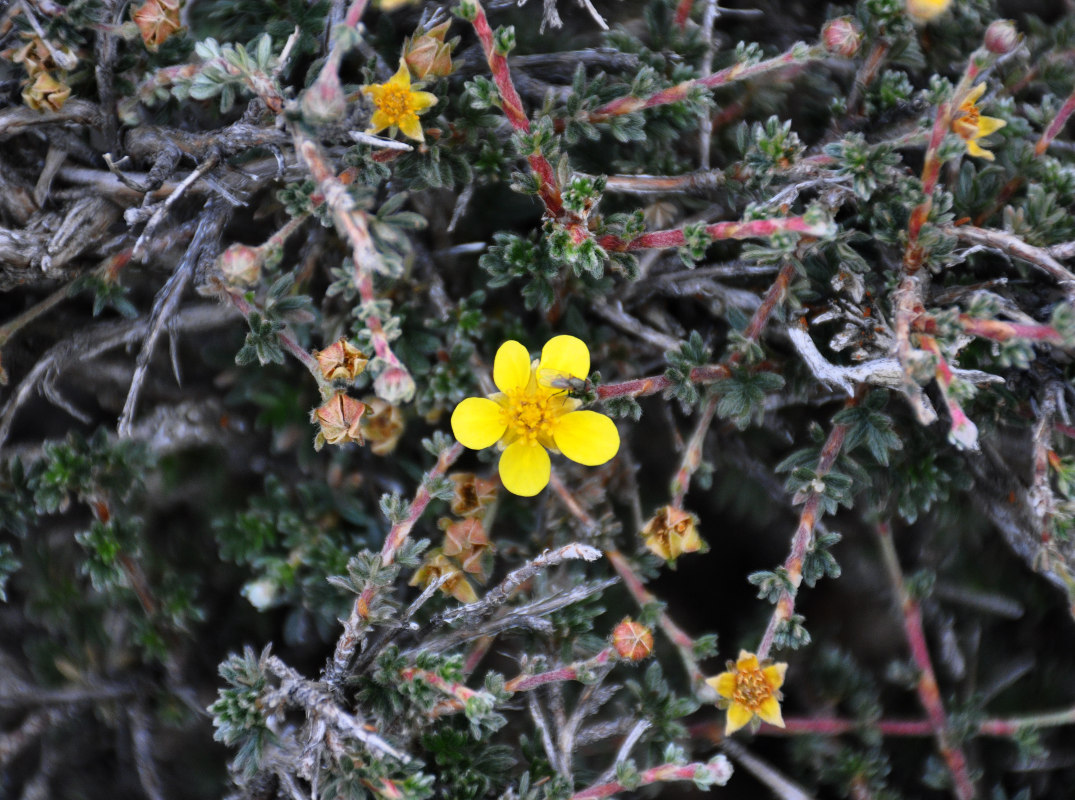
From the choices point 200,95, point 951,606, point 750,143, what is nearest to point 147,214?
point 200,95

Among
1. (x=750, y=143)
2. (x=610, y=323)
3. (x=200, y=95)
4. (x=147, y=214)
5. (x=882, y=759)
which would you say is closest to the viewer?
(x=200, y=95)

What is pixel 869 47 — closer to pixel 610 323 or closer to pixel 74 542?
pixel 610 323

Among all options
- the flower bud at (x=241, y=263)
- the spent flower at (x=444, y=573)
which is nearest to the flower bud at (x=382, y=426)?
the spent flower at (x=444, y=573)

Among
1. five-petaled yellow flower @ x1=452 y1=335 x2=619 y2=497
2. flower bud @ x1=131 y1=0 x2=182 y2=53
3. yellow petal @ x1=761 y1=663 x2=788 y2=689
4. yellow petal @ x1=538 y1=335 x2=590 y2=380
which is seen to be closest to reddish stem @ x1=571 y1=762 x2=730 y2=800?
yellow petal @ x1=761 y1=663 x2=788 y2=689

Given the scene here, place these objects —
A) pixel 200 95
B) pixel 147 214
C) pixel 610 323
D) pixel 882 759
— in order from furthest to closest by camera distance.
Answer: pixel 610 323 < pixel 882 759 < pixel 147 214 < pixel 200 95

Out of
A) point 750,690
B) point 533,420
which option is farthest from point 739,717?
point 533,420

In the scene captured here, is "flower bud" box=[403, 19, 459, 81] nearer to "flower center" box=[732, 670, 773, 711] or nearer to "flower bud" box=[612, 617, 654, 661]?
"flower bud" box=[612, 617, 654, 661]
